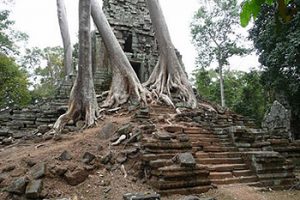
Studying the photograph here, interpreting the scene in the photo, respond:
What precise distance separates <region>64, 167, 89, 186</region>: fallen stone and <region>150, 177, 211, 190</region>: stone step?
3.39 ft

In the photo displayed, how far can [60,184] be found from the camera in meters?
4.54

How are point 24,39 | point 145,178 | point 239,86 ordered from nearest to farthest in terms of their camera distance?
1. point 145,178
2. point 239,86
3. point 24,39

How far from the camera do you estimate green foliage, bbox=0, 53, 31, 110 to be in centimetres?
1279

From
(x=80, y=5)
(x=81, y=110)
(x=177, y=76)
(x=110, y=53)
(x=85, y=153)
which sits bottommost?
(x=85, y=153)

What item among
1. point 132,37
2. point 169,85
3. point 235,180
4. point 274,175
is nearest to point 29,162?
point 235,180

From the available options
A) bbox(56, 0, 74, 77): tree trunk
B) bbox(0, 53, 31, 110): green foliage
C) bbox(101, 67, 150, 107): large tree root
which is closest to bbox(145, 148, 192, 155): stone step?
bbox(101, 67, 150, 107): large tree root

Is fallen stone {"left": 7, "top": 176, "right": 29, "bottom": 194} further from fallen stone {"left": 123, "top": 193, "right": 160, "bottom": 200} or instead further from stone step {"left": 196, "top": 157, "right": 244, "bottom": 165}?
stone step {"left": 196, "top": 157, "right": 244, "bottom": 165}

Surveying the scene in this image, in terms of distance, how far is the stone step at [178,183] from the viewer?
14.9 feet

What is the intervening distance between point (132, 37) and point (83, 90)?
6621 millimetres

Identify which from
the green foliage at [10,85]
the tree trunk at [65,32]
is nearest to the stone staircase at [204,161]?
the tree trunk at [65,32]

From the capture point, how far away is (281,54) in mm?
9531

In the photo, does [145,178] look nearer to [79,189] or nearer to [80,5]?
[79,189]

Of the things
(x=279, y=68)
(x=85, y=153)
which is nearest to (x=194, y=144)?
(x=85, y=153)

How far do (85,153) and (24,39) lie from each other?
60.5 feet
